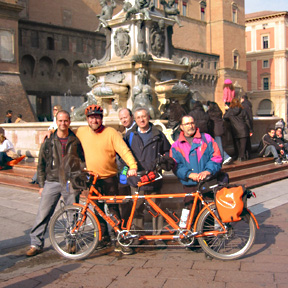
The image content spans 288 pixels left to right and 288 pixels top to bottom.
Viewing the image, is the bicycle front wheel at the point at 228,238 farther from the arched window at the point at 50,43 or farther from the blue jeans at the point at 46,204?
the arched window at the point at 50,43

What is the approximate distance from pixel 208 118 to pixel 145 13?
150 inches

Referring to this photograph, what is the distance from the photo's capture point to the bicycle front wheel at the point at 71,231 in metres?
4.55

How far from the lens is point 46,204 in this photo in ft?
15.8

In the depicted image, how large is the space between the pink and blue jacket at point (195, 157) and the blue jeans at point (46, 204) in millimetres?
1213

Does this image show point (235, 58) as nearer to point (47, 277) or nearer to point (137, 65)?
point (137, 65)

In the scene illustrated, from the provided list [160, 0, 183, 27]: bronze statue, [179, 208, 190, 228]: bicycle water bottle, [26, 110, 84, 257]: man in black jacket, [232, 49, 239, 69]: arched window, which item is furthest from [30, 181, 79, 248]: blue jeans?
[232, 49, 239, 69]: arched window

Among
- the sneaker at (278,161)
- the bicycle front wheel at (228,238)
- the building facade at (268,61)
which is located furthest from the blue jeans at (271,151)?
the building facade at (268,61)

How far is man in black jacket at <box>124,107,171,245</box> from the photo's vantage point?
15.9ft

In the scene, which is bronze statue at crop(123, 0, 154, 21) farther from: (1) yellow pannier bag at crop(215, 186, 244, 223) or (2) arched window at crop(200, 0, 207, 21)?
(2) arched window at crop(200, 0, 207, 21)

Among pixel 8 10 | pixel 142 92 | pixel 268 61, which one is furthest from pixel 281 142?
pixel 268 61

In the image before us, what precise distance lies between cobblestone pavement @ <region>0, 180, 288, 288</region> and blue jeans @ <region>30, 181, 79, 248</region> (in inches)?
8.2

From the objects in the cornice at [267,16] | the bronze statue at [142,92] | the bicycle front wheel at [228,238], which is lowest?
the bicycle front wheel at [228,238]

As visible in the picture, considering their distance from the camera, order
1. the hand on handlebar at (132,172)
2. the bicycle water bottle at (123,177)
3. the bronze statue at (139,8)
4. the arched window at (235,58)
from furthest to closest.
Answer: the arched window at (235,58) → the bronze statue at (139,8) → the bicycle water bottle at (123,177) → the hand on handlebar at (132,172)

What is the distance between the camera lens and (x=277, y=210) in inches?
262
